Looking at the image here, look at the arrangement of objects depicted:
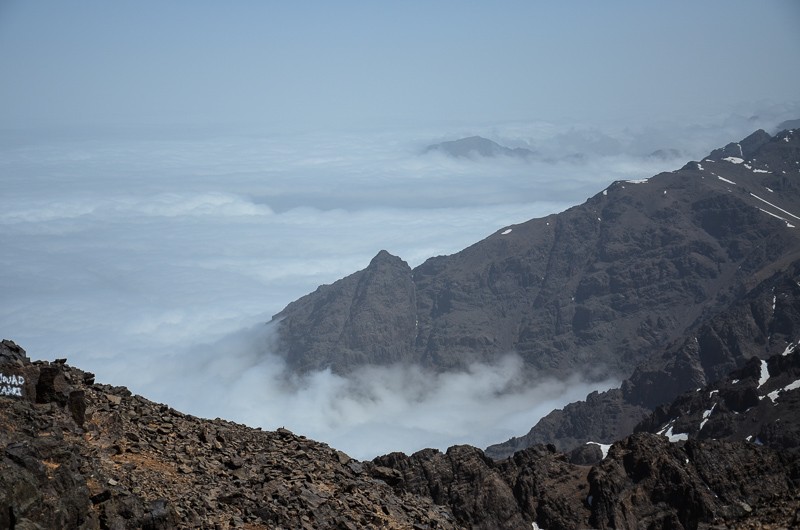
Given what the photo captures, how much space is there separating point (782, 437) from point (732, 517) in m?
152

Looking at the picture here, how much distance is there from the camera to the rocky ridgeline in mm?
34353

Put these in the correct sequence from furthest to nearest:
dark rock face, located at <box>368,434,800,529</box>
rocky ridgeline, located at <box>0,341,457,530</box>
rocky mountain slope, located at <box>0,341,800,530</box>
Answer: dark rock face, located at <box>368,434,800,529</box> < rocky mountain slope, located at <box>0,341,800,530</box> < rocky ridgeline, located at <box>0,341,457,530</box>

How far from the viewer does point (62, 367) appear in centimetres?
5019

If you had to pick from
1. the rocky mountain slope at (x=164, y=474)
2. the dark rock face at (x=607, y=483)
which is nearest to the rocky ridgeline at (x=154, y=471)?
the rocky mountain slope at (x=164, y=474)

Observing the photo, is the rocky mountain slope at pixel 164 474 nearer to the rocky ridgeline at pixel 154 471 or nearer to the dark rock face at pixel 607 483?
the rocky ridgeline at pixel 154 471

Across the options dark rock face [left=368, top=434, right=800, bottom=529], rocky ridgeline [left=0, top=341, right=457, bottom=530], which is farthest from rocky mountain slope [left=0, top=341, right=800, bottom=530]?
dark rock face [left=368, top=434, right=800, bottom=529]

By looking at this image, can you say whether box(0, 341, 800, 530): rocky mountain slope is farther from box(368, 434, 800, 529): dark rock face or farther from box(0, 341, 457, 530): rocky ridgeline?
box(368, 434, 800, 529): dark rock face

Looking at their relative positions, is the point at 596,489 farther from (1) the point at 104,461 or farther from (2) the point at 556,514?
(1) the point at 104,461

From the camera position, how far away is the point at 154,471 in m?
42.2

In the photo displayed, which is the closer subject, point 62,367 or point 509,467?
point 62,367

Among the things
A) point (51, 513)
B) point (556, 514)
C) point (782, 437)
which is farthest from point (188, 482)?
point (782, 437)

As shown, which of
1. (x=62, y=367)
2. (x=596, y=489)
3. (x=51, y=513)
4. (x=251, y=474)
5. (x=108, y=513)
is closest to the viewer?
(x=51, y=513)

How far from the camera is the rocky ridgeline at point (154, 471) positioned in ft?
113

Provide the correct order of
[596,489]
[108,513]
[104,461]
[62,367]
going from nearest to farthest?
1. [108,513]
2. [104,461]
3. [62,367]
4. [596,489]
